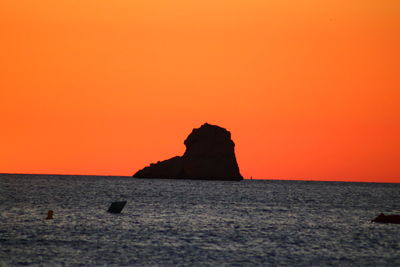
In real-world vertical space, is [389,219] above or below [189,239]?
above

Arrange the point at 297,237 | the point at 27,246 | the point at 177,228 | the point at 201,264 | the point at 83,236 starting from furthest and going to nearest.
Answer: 1. the point at 177,228
2. the point at 297,237
3. the point at 83,236
4. the point at 27,246
5. the point at 201,264

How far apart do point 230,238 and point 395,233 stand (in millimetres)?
18849

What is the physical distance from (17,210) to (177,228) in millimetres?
29039

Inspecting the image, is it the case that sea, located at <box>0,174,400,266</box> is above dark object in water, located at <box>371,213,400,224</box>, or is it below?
below

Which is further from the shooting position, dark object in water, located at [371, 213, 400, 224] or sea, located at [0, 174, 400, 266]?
dark object in water, located at [371, 213, 400, 224]

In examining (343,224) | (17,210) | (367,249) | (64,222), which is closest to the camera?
(367,249)

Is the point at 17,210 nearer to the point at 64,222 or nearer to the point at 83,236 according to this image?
the point at 64,222

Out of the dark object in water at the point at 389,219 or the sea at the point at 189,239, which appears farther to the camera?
the dark object in water at the point at 389,219

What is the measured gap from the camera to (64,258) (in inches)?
1758

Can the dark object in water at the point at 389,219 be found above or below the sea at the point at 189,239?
above

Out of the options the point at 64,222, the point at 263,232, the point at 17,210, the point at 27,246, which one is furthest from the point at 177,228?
the point at 17,210

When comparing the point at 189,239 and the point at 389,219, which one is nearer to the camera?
the point at 189,239

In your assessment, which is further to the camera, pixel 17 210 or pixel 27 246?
pixel 17 210

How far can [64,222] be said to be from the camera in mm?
70688
